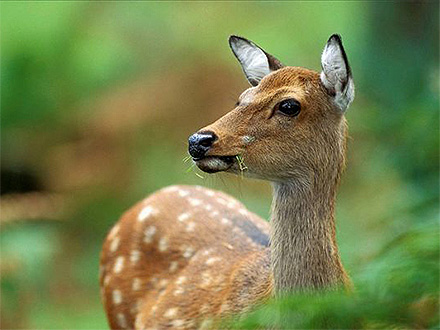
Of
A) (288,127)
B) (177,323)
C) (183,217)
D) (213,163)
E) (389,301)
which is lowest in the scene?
(389,301)

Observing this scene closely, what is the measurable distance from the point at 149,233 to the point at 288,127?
1720 mm

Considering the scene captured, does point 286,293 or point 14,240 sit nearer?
point 286,293

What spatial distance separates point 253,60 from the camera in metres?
4.44

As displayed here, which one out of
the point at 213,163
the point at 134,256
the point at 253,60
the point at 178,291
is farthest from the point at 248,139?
the point at 134,256

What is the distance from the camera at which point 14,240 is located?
8.70 metres

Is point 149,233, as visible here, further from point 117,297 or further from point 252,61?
point 252,61

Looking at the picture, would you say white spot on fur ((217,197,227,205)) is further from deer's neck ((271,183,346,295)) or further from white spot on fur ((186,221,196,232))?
deer's neck ((271,183,346,295))

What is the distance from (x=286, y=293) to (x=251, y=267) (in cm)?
60

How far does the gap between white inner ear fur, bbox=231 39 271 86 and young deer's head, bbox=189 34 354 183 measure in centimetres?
16

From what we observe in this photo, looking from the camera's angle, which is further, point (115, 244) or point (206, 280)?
point (115, 244)

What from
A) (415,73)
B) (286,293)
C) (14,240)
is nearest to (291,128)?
(286,293)

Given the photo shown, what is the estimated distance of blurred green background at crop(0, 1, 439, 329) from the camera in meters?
7.77

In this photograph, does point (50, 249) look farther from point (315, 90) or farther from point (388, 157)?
point (315, 90)

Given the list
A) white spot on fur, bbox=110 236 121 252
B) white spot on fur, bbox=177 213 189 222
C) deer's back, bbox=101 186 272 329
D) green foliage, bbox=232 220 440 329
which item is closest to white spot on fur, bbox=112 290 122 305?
deer's back, bbox=101 186 272 329
